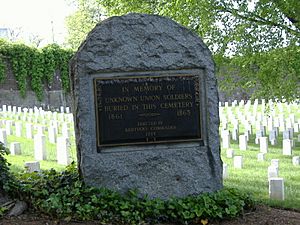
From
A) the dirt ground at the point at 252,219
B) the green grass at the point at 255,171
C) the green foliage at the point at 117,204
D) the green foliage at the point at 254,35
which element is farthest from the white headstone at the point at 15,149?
the dirt ground at the point at 252,219

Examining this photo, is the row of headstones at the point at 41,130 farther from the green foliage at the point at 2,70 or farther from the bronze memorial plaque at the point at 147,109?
the green foliage at the point at 2,70

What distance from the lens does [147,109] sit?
6.02 meters

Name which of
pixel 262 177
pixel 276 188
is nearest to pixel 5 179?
pixel 276 188

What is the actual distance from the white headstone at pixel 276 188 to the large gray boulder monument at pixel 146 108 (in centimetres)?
98

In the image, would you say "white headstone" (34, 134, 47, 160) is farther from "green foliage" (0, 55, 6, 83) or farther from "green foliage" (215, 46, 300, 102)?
"green foliage" (0, 55, 6, 83)

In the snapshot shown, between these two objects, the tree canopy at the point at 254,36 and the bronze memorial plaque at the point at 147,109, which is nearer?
the bronze memorial plaque at the point at 147,109

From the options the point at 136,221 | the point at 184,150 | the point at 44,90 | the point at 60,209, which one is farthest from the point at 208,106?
the point at 44,90

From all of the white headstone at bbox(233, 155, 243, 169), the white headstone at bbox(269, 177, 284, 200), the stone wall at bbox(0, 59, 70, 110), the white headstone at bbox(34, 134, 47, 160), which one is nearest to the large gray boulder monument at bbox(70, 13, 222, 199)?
the white headstone at bbox(269, 177, 284, 200)

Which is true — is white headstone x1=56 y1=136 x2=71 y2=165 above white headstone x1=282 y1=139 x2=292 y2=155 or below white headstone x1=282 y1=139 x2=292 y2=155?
above

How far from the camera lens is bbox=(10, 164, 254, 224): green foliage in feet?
17.4

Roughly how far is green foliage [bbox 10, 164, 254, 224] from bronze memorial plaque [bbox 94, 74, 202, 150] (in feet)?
2.10

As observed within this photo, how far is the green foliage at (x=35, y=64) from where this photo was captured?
3088 cm

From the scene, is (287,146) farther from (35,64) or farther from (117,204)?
(35,64)

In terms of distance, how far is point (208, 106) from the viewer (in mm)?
6117
